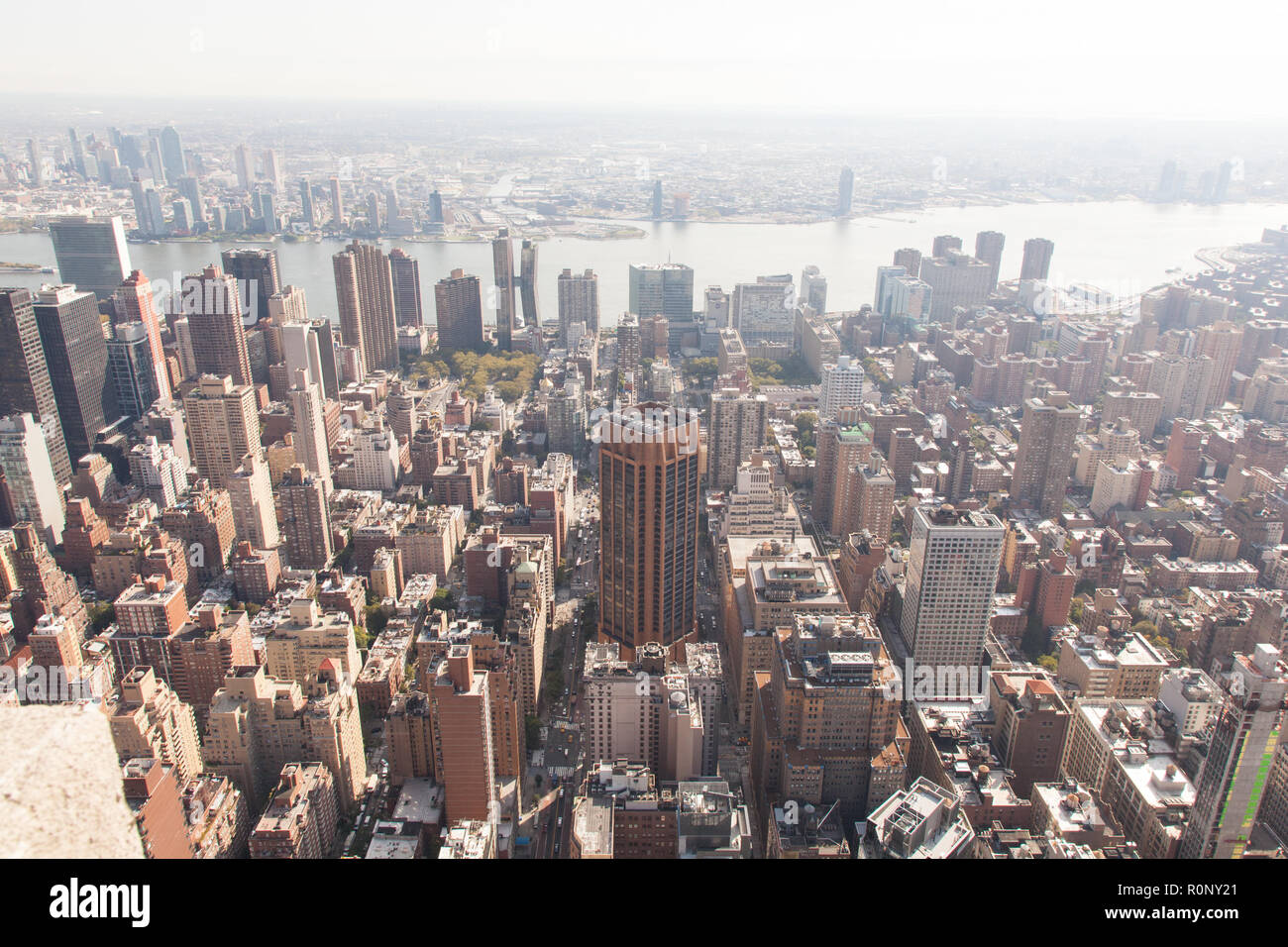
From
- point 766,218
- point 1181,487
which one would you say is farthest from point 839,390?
point 766,218

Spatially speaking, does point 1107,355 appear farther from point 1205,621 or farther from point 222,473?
point 222,473

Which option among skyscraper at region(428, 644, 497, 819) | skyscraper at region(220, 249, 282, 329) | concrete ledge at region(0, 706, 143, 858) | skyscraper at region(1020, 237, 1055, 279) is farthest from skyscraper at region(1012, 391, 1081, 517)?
skyscraper at region(220, 249, 282, 329)

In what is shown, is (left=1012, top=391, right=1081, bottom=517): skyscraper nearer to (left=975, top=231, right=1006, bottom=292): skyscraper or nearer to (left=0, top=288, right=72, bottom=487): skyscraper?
(left=975, top=231, right=1006, bottom=292): skyscraper

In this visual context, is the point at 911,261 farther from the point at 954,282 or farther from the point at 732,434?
the point at 732,434

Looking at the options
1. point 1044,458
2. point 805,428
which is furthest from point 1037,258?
point 1044,458

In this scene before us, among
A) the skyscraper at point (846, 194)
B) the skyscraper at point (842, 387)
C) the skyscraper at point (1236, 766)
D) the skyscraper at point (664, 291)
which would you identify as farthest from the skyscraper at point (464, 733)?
the skyscraper at point (846, 194)

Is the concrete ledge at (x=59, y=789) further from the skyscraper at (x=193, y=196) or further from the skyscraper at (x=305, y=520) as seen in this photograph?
the skyscraper at (x=193, y=196)
